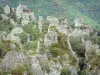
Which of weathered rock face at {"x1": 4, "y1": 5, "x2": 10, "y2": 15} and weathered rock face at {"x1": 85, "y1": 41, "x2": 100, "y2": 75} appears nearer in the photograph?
weathered rock face at {"x1": 85, "y1": 41, "x2": 100, "y2": 75}

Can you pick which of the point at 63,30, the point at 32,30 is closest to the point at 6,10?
the point at 32,30

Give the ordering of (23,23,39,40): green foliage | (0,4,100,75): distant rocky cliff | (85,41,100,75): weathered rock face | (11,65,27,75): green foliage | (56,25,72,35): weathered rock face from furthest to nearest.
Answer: (23,23,39,40): green foliage < (56,25,72,35): weathered rock face < (85,41,100,75): weathered rock face < (0,4,100,75): distant rocky cliff < (11,65,27,75): green foliage

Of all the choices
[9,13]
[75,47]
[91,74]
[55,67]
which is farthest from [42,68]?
[9,13]

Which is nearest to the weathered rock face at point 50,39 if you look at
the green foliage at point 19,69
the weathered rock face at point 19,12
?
the green foliage at point 19,69

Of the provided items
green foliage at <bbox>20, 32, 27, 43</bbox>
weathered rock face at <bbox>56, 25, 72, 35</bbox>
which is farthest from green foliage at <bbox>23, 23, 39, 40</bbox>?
weathered rock face at <bbox>56, 25, 72, 35</bbox>

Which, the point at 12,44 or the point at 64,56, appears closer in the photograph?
the point at 12,44

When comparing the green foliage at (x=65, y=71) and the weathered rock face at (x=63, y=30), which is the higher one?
the weathered rock face at (x=63, y=30)

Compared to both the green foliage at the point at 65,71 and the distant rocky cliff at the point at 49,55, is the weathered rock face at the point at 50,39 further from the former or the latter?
the green foliage at the point at 65,71

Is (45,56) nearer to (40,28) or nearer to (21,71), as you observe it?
(21,71)

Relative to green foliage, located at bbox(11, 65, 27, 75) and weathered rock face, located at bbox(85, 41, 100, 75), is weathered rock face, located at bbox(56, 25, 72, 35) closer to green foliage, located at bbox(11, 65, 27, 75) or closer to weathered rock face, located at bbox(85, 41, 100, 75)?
weathered rock face, located at bbox(85, 41, 100, 75)

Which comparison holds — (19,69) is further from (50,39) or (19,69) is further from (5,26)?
(5,26)

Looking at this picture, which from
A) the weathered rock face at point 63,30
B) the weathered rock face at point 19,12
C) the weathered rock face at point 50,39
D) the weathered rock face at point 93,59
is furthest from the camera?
the weathered rock face at point 19,12
